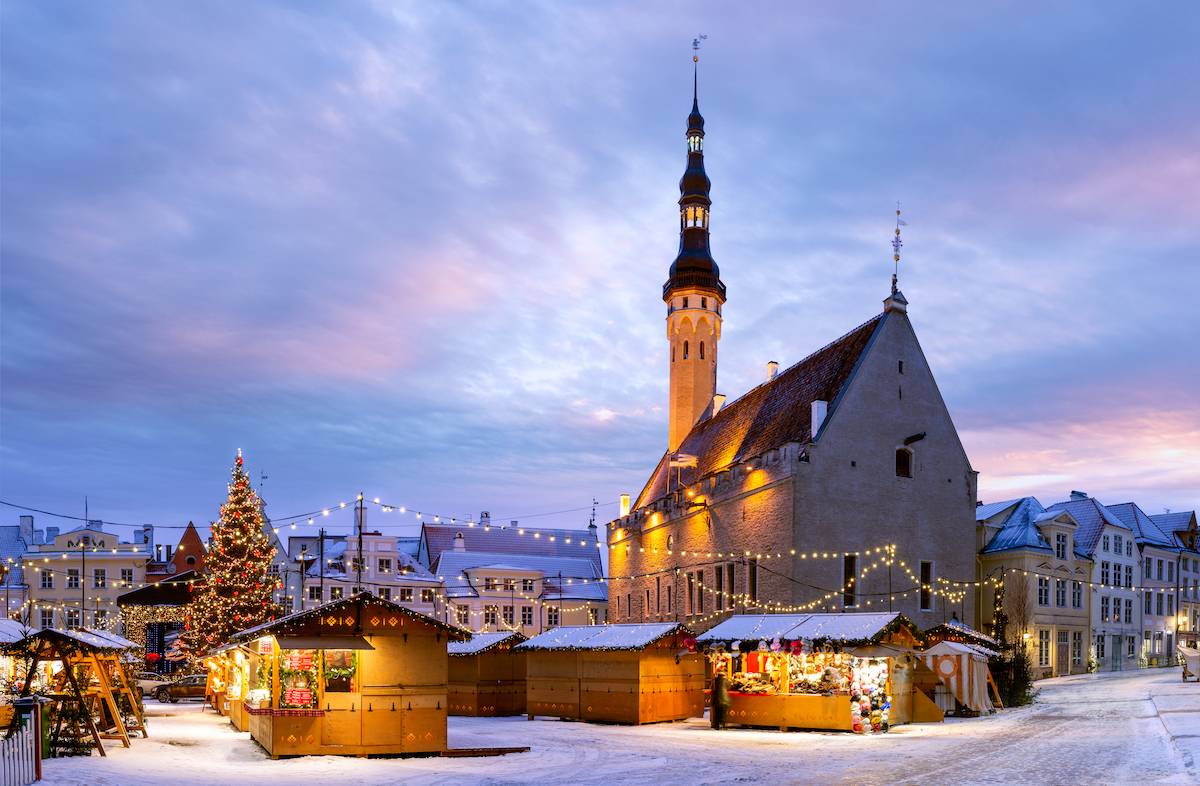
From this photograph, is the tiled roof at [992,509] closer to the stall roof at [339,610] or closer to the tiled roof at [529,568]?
the tiled roof at [529,568]

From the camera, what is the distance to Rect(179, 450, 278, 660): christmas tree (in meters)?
46.0

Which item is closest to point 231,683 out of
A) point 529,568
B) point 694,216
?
point 694,216

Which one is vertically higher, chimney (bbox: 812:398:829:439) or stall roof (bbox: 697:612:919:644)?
chimney (bbox: 812:398:829:439)

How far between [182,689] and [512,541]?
41145mm

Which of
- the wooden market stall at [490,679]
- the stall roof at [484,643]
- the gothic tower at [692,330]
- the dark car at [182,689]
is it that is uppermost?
the gothic tower at [692,330]

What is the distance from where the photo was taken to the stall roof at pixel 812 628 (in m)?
28.1

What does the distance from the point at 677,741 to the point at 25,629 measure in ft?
49.4

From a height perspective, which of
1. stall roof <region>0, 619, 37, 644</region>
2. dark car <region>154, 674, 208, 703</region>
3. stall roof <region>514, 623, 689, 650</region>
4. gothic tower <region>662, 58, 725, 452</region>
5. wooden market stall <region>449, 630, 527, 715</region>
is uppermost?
gothic tower <region>662, 58, 725, 452</region>

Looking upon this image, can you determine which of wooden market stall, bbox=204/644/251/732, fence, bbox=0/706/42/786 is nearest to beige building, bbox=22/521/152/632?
wooden market stall, bbox=204/644/251/732

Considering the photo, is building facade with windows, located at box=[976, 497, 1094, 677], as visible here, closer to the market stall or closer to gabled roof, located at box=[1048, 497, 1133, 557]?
gabled roof, located at box=[1048, 497, 1133, 557]

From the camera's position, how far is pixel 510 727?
1241 inches

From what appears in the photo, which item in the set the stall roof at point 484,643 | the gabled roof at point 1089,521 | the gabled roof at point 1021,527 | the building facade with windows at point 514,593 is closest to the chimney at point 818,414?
the stall roof at point 484,643

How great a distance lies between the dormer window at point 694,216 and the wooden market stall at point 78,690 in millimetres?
46492

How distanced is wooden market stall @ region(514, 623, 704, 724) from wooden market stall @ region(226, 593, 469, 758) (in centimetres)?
921
